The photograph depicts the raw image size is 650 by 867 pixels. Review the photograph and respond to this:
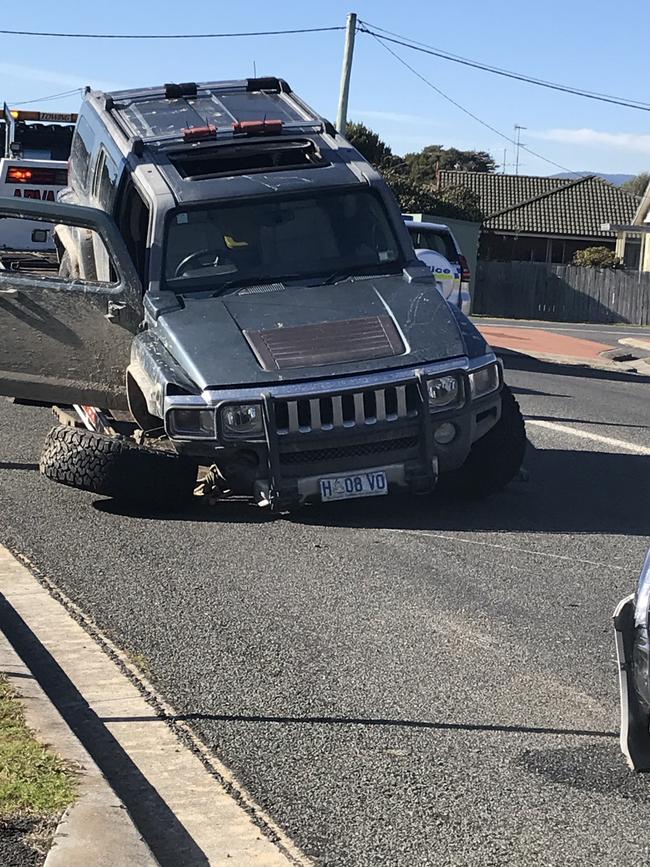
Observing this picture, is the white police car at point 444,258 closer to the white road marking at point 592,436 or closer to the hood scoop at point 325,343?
the white road marking at point 592,436

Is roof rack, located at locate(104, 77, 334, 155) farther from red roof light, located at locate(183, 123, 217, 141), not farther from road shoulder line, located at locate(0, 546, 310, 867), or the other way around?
road shoulder line, located at locate(0, 546, 310, 867)

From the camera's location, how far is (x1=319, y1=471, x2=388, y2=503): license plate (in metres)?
8.66

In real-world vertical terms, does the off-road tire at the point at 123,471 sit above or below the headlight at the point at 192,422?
below

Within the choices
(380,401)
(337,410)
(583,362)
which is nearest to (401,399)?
(380,401)

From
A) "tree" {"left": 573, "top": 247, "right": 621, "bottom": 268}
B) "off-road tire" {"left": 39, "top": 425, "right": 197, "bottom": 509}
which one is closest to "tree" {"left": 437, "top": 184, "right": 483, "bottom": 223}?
"tree" {"left": 573, "top": 247, "right": 621, "bottom": 268}

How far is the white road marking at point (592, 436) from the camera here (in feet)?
40.8

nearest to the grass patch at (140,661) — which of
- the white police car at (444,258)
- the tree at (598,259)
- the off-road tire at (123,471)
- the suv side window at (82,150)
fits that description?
the off-road tire at (123,471)

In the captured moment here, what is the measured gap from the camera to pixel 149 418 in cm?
940

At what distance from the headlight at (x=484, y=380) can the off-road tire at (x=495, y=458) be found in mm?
396

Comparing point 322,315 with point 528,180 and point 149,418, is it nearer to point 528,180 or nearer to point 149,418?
point 149,418

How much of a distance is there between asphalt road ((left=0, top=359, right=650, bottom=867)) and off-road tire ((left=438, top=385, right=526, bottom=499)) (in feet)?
0.62

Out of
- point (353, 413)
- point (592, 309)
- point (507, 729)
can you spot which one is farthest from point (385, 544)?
point (592, 309)

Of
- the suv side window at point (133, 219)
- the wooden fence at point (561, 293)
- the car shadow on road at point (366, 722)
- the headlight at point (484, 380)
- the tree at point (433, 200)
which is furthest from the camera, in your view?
the tree at point (433, 200)

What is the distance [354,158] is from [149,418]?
2769 millimetres
